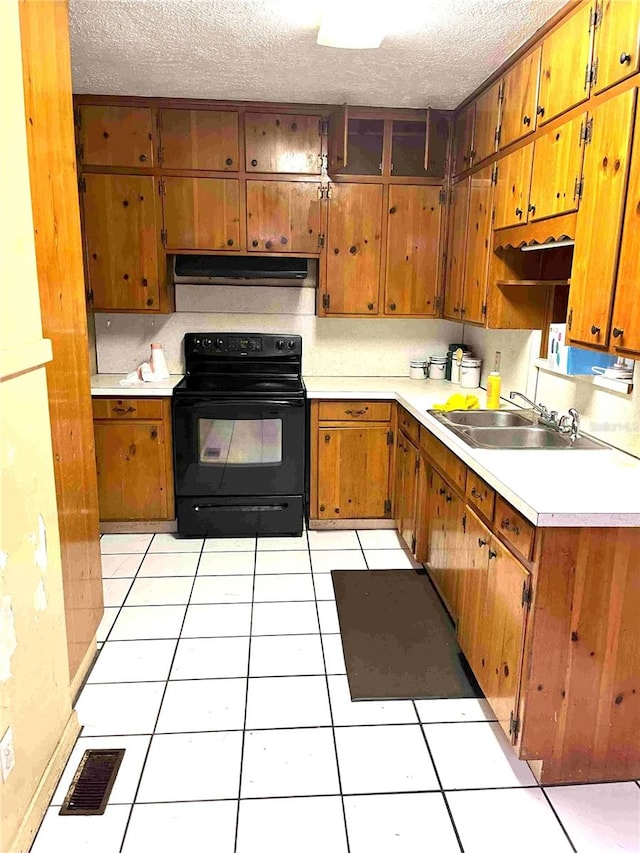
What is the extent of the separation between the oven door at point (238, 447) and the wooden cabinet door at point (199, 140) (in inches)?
54.7

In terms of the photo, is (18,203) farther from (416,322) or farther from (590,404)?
(416,322)

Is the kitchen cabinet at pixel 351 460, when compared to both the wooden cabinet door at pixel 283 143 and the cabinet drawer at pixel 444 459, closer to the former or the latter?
the cabinet drawer at pixel 444 459

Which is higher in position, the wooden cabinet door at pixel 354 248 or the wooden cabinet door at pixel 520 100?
the wooden cabinet door at pixel 520 100

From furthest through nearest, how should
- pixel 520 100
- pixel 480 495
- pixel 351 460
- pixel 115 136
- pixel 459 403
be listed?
1. pixel 351 460
2. pixel 115 136
3. pixel 459 403
4. pixel 520 100
5. pixel 480 495

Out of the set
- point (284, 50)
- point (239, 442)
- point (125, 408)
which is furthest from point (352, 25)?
point (125, 408)

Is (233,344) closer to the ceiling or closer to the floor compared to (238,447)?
closer to the ceiling

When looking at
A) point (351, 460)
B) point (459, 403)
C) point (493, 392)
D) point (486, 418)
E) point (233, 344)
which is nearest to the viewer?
point (486, 418)

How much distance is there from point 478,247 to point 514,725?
7.46 feet

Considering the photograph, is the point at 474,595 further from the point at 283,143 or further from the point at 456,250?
the point at 283,143

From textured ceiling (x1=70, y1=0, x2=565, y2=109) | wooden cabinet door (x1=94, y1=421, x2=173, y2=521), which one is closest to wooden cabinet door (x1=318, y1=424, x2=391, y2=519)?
wooden cabinet door (x1=94, y1=421, x2=173, y2=521)

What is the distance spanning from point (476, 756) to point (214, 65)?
10.3ft

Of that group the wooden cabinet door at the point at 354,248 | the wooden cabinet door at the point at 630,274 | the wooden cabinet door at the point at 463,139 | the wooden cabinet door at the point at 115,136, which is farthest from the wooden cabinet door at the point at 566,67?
the wooden cabinet door at the point at 115,136

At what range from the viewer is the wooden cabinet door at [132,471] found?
3469 mm

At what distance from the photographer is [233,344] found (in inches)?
A: 154
